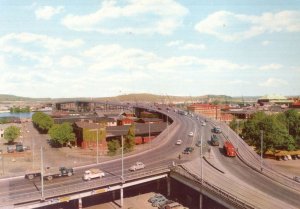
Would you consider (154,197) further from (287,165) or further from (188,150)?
(287,165)

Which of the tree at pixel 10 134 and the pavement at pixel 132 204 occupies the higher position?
the tree at pixel 10 134

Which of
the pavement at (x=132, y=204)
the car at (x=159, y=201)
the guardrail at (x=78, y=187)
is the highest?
the guardrail at (x=78, y=187)

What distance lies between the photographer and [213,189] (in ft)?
175

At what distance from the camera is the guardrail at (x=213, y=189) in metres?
46.2

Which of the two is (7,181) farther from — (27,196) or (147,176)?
(147,176)

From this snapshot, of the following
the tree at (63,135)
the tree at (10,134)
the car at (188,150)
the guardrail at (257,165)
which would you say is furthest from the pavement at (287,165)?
the tree at (10,134)

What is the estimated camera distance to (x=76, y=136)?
11556cm

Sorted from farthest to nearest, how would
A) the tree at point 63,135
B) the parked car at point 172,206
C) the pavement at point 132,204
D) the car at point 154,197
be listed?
the tree at point 63,135 → the car at point 154,197 → the pavement at point 132,204 → the parked car at point 172,206

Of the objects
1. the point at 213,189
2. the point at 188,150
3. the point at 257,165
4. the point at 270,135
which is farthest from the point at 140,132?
the point at 213,189

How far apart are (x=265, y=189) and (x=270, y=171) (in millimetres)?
11521

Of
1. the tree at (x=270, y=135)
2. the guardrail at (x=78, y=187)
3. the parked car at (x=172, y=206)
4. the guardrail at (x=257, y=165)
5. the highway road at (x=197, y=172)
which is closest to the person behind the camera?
the guardrail at (x=78, y=187)

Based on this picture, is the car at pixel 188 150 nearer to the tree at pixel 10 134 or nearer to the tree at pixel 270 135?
the tree at pixel 270 135

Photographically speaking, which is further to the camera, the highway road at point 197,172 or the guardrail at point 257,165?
the guardrail at point 257,165

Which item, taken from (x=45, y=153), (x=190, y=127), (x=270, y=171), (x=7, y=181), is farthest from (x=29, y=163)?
(x=270, y=171)
